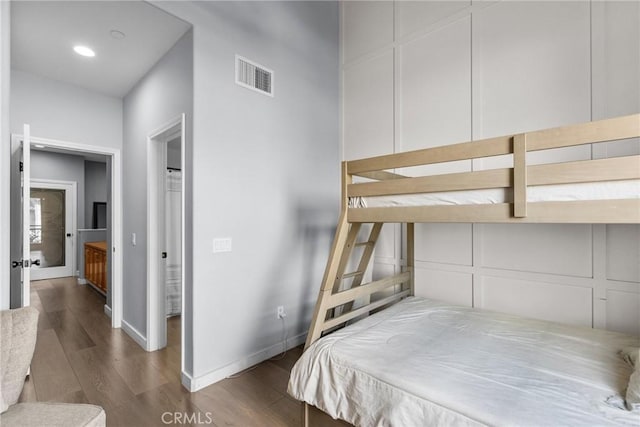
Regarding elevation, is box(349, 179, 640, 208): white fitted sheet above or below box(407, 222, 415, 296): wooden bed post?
above

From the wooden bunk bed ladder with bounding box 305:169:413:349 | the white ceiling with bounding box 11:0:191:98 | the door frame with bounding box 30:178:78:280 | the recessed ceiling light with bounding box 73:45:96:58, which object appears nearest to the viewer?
the wooden bunk bed ladder with bounding box 305:169:413:349

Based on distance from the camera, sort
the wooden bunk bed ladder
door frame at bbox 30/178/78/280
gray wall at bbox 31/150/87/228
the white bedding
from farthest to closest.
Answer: door frame at bbox 30/178/78/280 → gray wall at bbox 31/150/87/228 → the wooden bunk bed ladder → the white bedding

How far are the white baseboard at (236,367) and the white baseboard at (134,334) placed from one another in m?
0.94

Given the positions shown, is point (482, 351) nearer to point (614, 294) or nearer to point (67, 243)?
point (614, 294)

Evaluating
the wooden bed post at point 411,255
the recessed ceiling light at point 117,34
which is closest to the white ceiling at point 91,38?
the recessed ceiling light at point 117,34

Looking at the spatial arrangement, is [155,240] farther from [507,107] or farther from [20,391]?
[507,107]

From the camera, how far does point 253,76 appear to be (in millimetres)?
2596

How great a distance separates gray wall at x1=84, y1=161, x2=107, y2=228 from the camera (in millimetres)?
6617

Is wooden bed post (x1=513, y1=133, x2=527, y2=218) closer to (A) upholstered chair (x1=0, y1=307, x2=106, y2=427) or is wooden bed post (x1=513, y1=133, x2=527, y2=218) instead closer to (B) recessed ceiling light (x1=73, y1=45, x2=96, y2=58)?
(A) upholstered chair (x1=0, y1=307, x2=106, y2=427)

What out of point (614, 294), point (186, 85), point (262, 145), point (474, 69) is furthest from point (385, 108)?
point (614, 294)

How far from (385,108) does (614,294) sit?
2330mm

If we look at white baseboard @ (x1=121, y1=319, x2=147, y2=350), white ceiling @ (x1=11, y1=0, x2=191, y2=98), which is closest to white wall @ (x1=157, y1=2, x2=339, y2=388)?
white ceiling @ (x1=11, y1=0, x2=191, y2=98)

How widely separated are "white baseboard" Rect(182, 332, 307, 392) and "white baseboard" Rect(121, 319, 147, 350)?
94 centimetres

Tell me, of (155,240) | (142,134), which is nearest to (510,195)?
(155,240)
